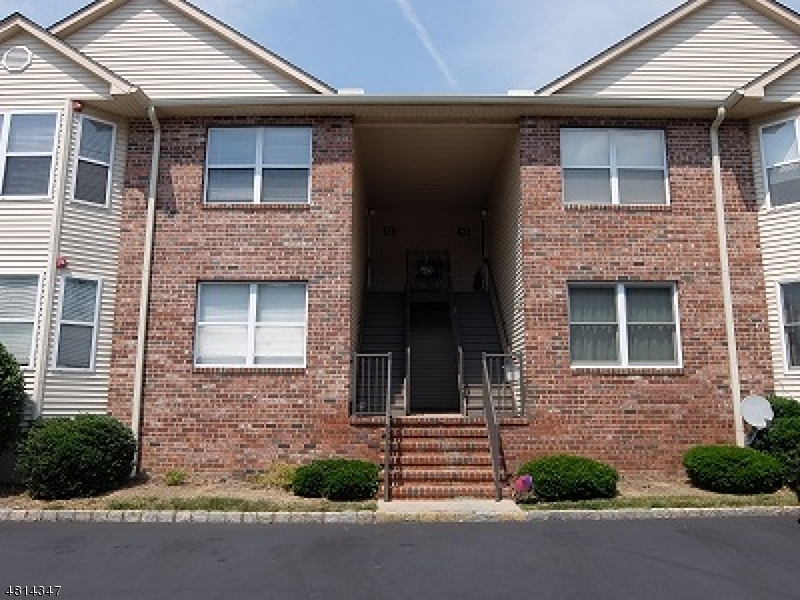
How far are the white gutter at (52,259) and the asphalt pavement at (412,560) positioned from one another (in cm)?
300

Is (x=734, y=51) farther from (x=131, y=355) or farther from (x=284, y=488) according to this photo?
(x=131, y=355)

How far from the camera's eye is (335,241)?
12.6 m

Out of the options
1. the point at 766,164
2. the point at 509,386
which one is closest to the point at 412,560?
the point at 509,386

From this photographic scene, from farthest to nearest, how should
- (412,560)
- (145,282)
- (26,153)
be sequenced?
1. (145,282)
2. (26,153)
3. (412,560)

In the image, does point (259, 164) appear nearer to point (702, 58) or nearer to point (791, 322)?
point (702, 58)

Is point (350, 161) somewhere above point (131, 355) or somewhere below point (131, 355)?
above

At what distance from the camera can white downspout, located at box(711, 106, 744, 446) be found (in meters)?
11.9

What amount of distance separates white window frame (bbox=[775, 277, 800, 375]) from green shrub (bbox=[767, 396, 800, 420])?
2.09ft

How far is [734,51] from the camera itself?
13.6 meters

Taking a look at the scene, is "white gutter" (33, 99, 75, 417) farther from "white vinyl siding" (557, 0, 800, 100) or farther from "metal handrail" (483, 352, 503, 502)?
"white vinyl siding" (557, 0, 800, 100)

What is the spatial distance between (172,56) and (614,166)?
8.84 meters

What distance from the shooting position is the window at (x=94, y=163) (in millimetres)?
12305

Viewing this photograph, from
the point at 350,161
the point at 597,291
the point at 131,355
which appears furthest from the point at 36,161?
the point at 597,291

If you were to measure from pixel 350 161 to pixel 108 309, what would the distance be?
17.0 feet
